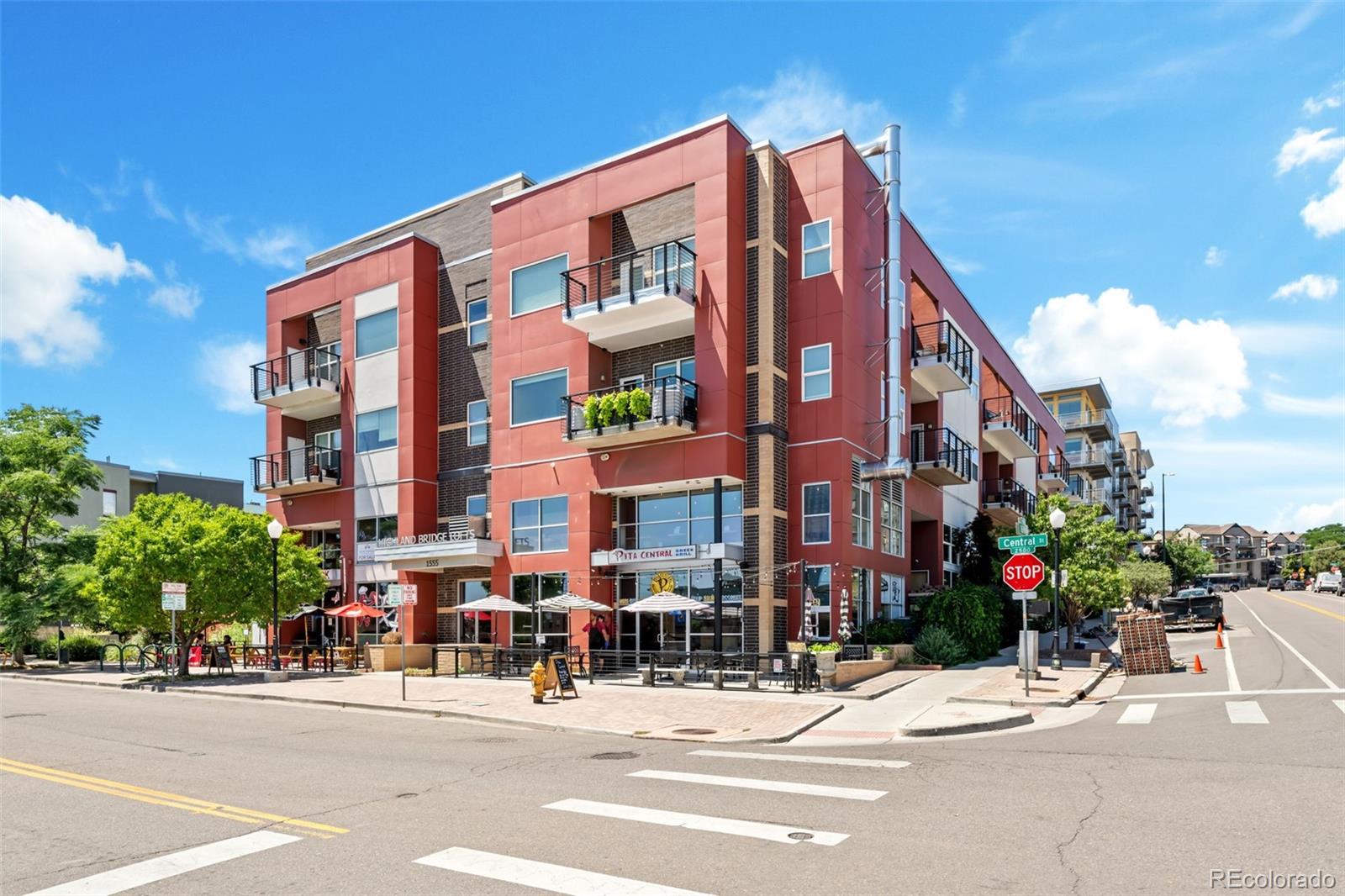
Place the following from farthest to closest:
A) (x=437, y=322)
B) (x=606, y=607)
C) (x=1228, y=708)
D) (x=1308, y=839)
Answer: (x=437, y=322) → (x=606, y=607) → (x=1228, y=708) → (x=1308, y=839)

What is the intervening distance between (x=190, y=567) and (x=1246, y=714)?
26739mm

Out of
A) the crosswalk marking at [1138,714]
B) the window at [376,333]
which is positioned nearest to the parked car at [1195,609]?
the crosswalk marking at [1138,714]

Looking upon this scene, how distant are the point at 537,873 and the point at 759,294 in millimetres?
21805

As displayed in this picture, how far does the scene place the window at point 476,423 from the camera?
33406 mm

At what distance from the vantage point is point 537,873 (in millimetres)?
7141

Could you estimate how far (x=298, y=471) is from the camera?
36.8 m

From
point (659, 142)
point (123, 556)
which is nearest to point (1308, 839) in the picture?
point (659, 142)

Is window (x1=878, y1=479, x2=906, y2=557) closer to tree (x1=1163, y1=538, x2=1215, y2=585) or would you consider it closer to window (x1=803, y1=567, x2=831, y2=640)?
window (x1=803, y1=567, x2=831, y2=640)

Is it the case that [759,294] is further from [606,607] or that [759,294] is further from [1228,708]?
[1228,708]

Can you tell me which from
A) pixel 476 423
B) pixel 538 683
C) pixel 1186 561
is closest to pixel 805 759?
pixel 538 683

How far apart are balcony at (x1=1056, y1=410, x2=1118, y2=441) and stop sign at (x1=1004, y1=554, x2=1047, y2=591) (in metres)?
58.5

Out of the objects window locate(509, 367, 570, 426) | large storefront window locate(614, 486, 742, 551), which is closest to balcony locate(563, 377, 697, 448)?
window locate(509, 367, 570, 426)

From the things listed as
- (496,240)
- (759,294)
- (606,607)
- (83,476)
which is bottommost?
(606,607)

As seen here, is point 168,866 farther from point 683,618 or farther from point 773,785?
point 683,618
